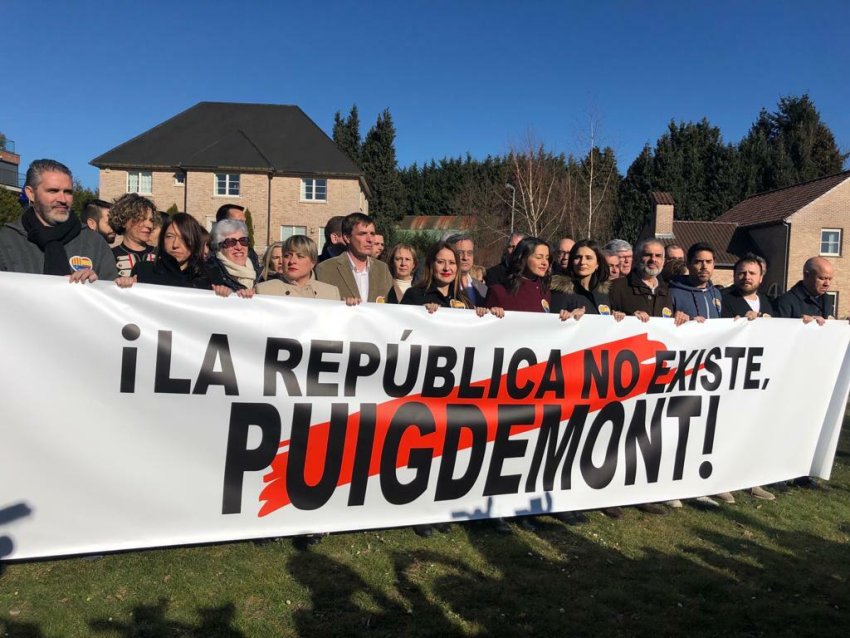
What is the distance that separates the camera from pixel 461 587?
3.56 m

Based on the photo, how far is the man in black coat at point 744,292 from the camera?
569 centimetres

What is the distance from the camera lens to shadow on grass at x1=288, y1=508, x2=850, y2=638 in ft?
10.5

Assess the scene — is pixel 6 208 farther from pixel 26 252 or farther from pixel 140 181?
pixel 26 252

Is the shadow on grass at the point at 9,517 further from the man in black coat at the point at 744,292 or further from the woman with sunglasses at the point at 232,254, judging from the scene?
the man in black coat at the point at 744,292

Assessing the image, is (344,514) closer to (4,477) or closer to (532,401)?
(532,401)

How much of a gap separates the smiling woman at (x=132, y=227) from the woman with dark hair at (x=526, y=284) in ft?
8.05

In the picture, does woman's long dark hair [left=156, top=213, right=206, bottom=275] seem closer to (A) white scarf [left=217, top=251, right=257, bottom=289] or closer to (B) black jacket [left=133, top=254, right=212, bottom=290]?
(B) black jacket [left=133, top=254, right=212, bottom=290]

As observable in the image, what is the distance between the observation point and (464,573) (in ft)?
12.3

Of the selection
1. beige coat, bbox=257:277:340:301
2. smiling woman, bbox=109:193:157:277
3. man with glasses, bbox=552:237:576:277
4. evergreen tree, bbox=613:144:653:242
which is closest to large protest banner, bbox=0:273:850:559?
beige coat, bbox=257:277:340:301

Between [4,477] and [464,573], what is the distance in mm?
2508

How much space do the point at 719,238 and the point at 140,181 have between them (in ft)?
114

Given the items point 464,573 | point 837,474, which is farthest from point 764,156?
point 464,573

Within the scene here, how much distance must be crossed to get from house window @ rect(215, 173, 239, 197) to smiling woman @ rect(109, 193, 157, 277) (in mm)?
35402

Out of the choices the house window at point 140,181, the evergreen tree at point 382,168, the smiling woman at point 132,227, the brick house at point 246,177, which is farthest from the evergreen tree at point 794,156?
the smiling woman at point 132,227
